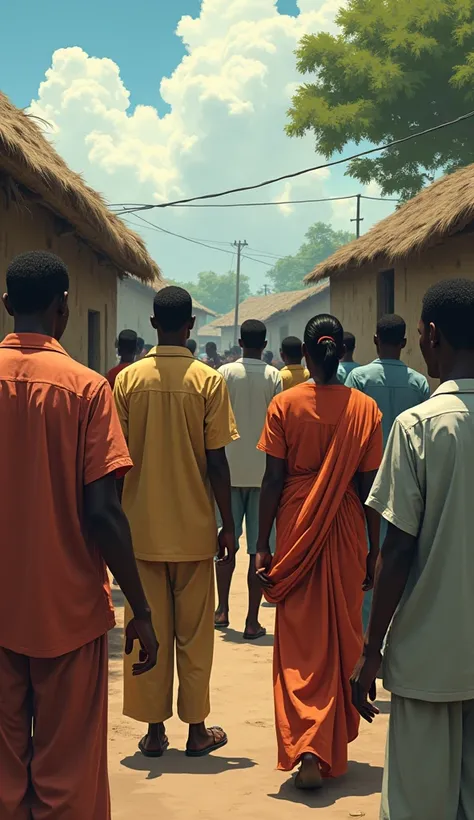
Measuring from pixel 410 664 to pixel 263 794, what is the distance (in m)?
1.67

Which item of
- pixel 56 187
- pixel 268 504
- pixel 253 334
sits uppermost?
pixel 56 187

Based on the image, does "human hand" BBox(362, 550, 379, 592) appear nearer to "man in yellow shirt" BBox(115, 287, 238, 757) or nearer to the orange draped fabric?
the orange draped fabric

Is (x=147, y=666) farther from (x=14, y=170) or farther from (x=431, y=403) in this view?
(x=14, y=170)

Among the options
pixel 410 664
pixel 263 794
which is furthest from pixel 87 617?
pixel 263 794

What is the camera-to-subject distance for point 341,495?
418cm

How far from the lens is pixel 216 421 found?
4.45m

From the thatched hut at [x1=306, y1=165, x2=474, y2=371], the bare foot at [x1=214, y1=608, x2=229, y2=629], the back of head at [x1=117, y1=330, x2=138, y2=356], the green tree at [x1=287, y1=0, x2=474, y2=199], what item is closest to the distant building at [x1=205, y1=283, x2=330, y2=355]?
the green tree at [x1=287, y1=0, x2=474, y2=199]

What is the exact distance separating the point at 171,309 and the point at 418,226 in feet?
22.3

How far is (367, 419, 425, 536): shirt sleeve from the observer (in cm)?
257

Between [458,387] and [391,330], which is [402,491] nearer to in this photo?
[458,387]

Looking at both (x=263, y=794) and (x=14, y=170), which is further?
(x=14, y=170)

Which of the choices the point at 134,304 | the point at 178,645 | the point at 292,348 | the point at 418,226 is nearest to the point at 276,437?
the point at 178,645


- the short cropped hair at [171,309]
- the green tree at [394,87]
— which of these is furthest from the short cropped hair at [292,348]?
the green tree at [394,87]

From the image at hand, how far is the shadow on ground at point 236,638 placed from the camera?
6465mm
